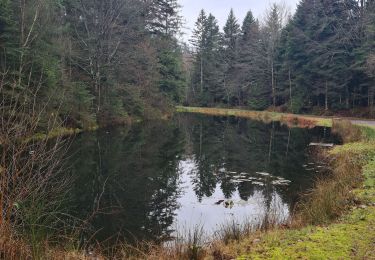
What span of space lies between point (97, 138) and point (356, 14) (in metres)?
32.0

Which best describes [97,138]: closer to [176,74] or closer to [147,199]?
[147,199]

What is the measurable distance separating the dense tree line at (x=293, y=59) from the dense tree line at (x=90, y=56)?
43.0 ft

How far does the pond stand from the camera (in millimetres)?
8844

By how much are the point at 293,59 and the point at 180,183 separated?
37.4m

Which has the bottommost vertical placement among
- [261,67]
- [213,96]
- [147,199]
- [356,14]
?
[147,199]

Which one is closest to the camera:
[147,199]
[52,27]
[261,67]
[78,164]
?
[147,199]

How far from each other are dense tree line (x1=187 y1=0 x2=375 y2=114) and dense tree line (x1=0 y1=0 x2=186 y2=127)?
43.0 feet

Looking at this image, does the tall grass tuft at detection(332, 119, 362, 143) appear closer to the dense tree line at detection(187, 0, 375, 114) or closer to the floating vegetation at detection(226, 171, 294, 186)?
the dense tree line at detection(187, 0, 375, 114)

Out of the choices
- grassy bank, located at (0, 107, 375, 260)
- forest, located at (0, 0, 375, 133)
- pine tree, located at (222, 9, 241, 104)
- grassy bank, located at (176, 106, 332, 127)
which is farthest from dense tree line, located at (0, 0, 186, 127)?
pine tree, located at (222, 9, 241, 104)

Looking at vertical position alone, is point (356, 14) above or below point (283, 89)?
above

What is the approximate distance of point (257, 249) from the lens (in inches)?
221

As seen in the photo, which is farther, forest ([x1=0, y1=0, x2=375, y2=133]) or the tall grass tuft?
forest ([x1=0, y1=0, x2=375, y2=133])

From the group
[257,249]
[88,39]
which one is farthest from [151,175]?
[88,39]

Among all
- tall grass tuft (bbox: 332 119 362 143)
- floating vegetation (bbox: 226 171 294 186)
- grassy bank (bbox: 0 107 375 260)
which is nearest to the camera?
grassy bank (bbox: 0 107 375 260)
